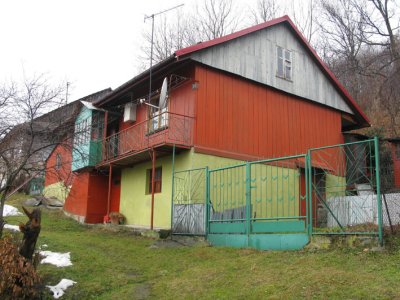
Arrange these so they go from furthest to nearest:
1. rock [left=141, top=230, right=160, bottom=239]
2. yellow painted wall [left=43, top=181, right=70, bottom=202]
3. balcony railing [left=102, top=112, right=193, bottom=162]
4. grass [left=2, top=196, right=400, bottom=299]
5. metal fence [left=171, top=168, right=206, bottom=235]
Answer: yellow painted wall [left=43, top=181, right=70, bottom=202] < balcony railing [left=102, top=112, right=193, bottom=162] < rock [left=141, top=230, right=160, bottom=239] < metal fence [left=171, top=168, right=206, bottom=235] < grass [left=2, top=196, right=400, bottom=299]

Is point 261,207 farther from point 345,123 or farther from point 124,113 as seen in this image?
point 345,123

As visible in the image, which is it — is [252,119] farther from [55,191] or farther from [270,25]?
[55,191]

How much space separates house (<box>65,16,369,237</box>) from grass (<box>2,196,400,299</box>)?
3.45 m

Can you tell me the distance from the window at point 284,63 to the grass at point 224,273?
29.7 feet

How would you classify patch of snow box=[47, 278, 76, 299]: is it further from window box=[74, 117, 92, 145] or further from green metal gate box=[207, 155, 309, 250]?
window box=[74, 117, 92, 145]

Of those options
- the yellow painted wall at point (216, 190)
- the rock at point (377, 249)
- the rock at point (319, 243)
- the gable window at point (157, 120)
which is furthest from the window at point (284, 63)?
the rock at point (377, 249)

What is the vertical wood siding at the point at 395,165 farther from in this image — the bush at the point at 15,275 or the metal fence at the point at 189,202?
the bush at the point at 15,275

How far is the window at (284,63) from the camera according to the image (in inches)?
693

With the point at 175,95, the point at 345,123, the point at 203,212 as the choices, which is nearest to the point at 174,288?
the point at 203,212

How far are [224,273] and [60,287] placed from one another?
3.15 metres

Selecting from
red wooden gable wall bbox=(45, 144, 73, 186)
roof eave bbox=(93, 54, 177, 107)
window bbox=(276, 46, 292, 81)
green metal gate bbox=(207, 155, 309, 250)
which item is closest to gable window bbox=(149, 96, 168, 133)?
roof eave bbox=(93, 54, 177, 107)

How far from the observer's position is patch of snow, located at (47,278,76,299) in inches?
319

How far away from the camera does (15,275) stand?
7.71 meters

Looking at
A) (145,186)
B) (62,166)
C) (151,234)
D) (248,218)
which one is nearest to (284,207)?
(248,218)
